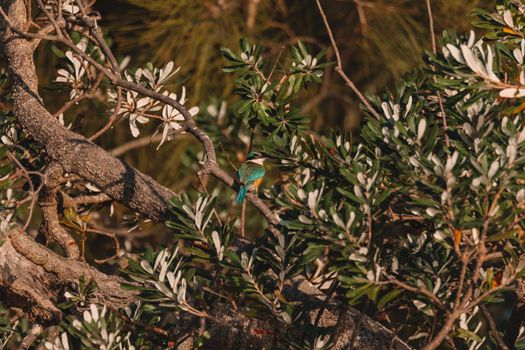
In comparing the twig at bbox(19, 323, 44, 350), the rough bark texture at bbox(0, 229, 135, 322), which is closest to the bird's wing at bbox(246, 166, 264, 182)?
the rough bark texture at bbox(0, 229, 135, 322)

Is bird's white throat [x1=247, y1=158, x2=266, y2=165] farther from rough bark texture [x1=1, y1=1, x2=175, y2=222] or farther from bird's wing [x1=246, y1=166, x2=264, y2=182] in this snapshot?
rough bark texture [x1=1, y1=1, x2=175, y2=222]

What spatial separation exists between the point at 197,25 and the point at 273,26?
0.55 m

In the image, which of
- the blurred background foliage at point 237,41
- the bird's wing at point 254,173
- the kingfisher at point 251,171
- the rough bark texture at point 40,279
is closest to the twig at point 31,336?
the rough bark texture at point 40,279

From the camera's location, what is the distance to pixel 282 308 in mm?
1671

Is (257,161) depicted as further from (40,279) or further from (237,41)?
(237,41)

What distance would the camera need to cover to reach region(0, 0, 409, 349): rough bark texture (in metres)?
1.75

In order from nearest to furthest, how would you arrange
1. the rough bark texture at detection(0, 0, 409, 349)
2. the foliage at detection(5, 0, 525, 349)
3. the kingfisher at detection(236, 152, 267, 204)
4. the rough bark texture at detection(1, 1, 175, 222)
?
1. the foliage at detection(5, 0, 525, 349)
2. the rough bark texture at detection(0, 0, 409, 349)
3. the rough bark texture at detection(1, 1, 175, 222)
4. the kingfisher at detection(236, 152, 267, 204)

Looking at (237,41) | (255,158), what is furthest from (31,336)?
(237,41)

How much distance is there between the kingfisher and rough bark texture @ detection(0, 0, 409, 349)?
1.06 feet

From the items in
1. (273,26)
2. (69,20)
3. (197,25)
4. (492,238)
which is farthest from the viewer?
(273,26)

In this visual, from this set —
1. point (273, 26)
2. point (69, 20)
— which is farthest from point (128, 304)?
point (273, 26)

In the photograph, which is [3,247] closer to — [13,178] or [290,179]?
[13,178]

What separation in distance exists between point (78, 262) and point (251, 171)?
2.25ft

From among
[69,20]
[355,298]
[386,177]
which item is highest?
[69,20]
